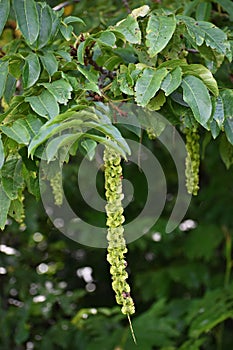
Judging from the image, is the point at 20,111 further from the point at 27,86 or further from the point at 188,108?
the point at 188,108

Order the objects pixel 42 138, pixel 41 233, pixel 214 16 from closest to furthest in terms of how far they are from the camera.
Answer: pixel 42 138 < pixel 214 16 < pixel 41 233

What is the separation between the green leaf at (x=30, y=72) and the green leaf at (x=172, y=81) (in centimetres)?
26

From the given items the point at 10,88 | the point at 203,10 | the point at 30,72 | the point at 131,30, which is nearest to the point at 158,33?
the point at 131,30

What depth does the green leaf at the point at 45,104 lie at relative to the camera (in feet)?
3.70

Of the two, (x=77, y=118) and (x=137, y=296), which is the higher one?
(x=77, y=118)

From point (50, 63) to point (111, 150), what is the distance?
0.29 metres

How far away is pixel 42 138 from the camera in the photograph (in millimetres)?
986

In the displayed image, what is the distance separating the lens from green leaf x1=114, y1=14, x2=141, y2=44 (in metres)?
1.24

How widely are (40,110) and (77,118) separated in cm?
11

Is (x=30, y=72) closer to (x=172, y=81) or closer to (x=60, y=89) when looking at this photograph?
(x=60, y=89)

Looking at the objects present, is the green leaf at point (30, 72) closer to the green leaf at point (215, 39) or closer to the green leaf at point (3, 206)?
the green leaf at point (3, 206)

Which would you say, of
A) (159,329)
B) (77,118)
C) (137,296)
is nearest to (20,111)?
(77,118)

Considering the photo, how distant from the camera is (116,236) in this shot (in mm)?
1053

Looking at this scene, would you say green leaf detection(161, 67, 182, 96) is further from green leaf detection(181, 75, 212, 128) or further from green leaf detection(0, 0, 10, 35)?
green leaf detection(0, 0, 10, 35)
